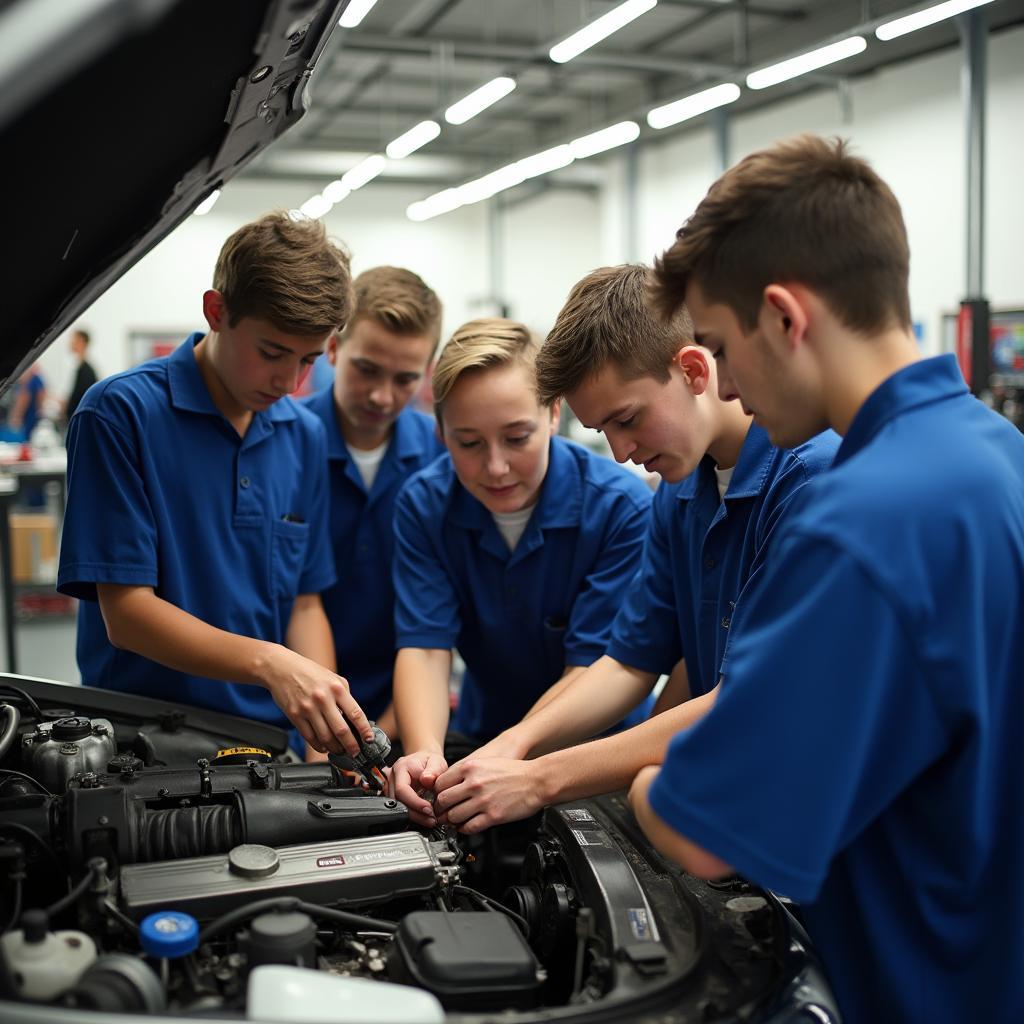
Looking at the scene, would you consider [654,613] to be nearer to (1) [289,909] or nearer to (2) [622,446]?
(2) [622,446]

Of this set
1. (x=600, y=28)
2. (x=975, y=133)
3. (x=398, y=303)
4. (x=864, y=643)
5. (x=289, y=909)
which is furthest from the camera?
(x=975, y=133)

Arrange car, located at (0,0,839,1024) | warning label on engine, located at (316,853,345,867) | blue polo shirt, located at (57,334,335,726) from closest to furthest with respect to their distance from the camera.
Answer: car, located at (0,0,839,1024), warning label on engine, located at (316,853,345,867), blue polo shirt, located at (57,334,335,726)

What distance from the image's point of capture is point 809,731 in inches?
32.6

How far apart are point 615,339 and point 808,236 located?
558 millimetres

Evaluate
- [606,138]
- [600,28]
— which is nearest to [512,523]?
[600,28]

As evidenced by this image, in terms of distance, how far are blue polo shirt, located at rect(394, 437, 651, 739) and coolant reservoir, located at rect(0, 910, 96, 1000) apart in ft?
3.55

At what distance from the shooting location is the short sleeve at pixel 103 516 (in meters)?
1.73

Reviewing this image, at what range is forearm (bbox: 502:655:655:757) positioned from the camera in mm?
1658

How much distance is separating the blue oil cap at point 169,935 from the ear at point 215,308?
3.60ft

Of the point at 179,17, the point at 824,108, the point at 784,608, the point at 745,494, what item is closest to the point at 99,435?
A: the point at 179,17

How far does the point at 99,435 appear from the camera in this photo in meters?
1.75

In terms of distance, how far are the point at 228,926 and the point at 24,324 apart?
0.91 m

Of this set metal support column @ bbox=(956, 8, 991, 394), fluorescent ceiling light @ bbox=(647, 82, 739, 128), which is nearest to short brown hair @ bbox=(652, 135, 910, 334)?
fluorescent ceiling light @ bbox=(647, 82, 739, 128)

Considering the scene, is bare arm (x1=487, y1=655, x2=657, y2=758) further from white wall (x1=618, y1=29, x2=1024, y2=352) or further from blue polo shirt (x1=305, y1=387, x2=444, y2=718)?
white wall (x1=618, y1=29, x2=1024, y2=352)
